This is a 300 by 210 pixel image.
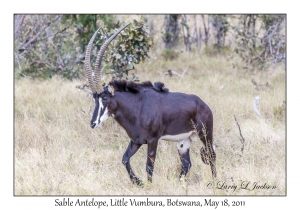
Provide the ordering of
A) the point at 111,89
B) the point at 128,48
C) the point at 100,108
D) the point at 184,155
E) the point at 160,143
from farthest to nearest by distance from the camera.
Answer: the point at 128,48, the point at 160,143, the point at 184,155, the point at 111,89, the point at 100,108

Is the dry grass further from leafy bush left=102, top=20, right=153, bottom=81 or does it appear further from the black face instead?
leafy bush left=102, top=20, right=153, bottom=81

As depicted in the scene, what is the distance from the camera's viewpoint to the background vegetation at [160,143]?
7137 mm

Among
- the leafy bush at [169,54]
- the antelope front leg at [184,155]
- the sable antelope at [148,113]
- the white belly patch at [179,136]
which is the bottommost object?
the antelope front leg at [184,155]

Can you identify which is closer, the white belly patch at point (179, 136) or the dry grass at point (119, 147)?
the dry grass at point (119, 147)

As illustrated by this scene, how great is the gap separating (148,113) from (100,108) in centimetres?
71

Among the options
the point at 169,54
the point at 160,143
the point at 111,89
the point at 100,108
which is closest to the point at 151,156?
the point at 100,108

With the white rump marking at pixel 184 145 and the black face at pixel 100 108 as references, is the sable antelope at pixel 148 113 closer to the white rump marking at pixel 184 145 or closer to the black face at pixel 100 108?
the black face at pixel 100 108

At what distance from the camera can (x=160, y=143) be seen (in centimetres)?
866

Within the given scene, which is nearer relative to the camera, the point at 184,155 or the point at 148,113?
the point at 148,113

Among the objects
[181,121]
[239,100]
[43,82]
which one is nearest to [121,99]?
[181,121]

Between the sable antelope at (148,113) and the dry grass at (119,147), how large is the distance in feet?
1.42

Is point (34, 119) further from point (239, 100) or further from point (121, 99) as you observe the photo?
point (239, 100)

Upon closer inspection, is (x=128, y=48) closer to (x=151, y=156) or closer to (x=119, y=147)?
(x=119, y=147)

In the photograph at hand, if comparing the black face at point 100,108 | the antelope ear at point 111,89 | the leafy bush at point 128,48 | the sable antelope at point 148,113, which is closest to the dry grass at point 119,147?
the sable antelope at point 148,113
